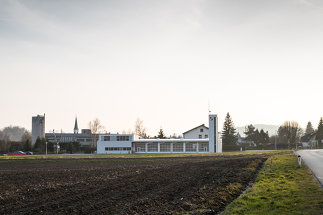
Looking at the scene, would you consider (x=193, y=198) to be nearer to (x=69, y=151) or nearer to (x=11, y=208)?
(x=11, y=208)

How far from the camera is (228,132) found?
114 metres

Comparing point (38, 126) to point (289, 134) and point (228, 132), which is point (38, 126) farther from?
point (289, 134)

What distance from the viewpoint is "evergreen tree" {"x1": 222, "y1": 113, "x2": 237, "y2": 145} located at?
111938mm

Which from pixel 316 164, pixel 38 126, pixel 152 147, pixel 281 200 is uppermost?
pixel 38 126

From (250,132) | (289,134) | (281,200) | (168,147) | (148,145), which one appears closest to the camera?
(281,200)

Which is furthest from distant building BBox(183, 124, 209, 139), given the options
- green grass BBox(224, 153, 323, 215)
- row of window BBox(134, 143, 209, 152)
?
green grass BBox(224, 153, 323, 215)

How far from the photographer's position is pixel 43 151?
92875 mm

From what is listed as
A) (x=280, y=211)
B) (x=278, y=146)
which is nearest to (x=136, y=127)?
(x=278, y=146)

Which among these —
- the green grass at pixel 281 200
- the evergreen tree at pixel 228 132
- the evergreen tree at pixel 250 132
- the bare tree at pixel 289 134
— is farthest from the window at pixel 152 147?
the green grass at pixel 281 200

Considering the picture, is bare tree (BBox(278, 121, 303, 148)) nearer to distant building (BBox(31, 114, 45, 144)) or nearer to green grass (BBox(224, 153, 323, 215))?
distant building (BBox(31, 114, 45, 144))

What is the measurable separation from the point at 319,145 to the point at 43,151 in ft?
283

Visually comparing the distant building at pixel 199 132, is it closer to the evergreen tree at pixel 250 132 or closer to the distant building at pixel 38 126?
the evergreen tree at pixel 250 132

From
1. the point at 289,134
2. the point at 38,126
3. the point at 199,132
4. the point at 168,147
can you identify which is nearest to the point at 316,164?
the point at 168,147

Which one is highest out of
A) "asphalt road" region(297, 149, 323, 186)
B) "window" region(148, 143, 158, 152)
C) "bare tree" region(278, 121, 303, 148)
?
"bare tree" region(278, 121, 303, 148)
